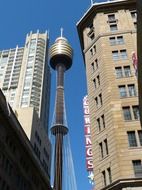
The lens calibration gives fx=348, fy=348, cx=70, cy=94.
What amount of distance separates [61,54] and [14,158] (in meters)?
84.8

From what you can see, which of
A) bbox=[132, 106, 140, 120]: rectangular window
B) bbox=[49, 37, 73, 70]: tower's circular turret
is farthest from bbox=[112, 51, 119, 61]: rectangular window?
bbox=[49, 37, 73, 70]: tower's circular turret

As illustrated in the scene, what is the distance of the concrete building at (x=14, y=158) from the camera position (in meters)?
63.9

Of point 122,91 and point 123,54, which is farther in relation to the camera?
point 123,54

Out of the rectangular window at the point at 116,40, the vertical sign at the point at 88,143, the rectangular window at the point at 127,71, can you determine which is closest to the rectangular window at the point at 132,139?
the rectangular window at the point at 127,71

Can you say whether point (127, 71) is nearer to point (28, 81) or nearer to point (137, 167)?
point (137, 167)

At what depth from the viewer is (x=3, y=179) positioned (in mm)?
62094

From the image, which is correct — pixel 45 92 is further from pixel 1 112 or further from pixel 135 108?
pixel 135 108

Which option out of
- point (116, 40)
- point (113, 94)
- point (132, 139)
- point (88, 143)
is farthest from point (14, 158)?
point (132, 139)

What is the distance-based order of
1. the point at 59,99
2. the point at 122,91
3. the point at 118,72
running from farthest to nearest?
the point at 59,99 → the point at 118,72 → the point at 122,91

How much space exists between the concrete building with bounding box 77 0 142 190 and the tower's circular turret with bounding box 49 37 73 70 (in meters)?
78.6

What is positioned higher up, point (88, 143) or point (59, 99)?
point (59, 99)

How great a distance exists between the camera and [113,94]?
5031 cm

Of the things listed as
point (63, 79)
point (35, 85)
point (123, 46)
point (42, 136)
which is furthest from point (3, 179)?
point (35, 85)

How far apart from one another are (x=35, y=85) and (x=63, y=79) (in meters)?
34.9
